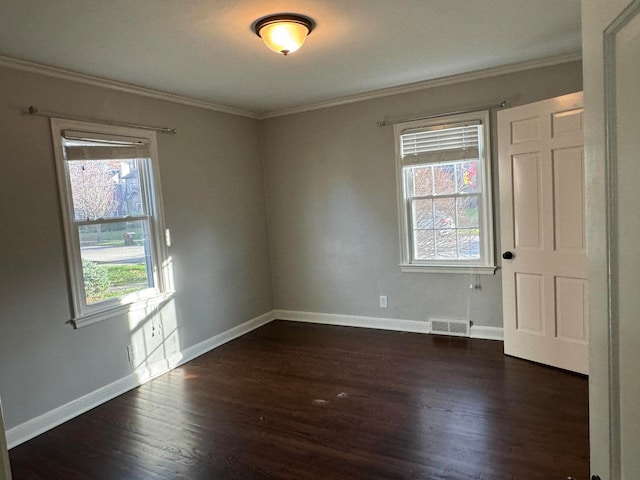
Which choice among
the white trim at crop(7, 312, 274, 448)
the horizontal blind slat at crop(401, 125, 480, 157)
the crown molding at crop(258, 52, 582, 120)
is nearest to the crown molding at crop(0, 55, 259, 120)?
the crown molding at crop(258, 52, 582, 120)

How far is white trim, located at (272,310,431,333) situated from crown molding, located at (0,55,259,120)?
2.39 m

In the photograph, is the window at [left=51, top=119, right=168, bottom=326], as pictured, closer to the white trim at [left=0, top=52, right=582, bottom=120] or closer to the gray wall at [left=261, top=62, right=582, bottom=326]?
the white trim at [left=0, top=52, right=582, bottom=120]

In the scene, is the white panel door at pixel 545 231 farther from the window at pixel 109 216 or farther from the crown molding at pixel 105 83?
the window at pixel 109 216

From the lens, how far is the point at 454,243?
425 cm

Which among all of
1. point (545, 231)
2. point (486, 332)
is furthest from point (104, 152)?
point (486, 332)

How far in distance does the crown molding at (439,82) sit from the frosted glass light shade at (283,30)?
187 centimetres

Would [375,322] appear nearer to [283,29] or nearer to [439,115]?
[439,115]

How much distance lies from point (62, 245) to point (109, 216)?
46 centimetres

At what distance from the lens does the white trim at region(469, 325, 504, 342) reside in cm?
410

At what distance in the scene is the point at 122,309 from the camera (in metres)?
3.51

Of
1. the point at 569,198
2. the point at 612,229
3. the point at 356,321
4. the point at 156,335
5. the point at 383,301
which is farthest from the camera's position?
the point at 356,321

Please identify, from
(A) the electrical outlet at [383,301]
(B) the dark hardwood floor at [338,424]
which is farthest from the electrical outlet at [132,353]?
(A) the electrical outlet at [383,301]

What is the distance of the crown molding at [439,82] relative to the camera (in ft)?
11.8

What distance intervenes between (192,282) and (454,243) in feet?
8.41
